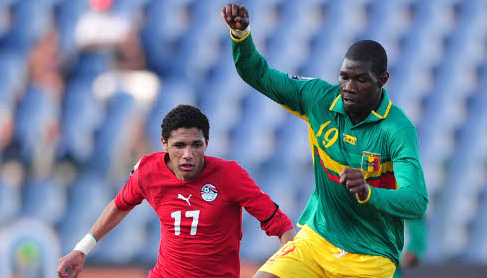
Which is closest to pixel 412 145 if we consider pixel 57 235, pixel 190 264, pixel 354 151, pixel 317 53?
pixel 354 151

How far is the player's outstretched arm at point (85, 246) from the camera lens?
402cm

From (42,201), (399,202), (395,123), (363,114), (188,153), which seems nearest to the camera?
(399,202)

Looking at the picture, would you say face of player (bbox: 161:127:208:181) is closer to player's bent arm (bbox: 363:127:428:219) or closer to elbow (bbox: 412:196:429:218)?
player's bent arm (bbox: 363:127:428:219)

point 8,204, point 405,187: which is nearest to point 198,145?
point 405,187

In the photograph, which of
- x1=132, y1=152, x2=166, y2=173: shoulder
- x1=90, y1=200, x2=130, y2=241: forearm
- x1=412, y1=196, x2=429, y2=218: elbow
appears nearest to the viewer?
x1=412, y1=196, x2=429, y2=218: elbow

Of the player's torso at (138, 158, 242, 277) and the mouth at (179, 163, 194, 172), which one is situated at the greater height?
the mouth at (179, 163, 194, 172)

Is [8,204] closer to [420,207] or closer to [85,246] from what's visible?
[85,246]

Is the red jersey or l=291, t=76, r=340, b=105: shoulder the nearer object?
l=291, t=76, r=340, b=105: shoulder

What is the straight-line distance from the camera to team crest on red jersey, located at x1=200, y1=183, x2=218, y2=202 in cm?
396

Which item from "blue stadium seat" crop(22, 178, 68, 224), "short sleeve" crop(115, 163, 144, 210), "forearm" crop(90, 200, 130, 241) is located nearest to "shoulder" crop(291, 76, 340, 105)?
"short sleeve" crop(115, 163, 144, 210)

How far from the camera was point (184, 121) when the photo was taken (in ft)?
12.9

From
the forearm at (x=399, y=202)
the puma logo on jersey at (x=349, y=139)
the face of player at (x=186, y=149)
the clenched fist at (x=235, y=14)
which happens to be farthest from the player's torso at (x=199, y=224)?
the forearm at (x=399, y=202)

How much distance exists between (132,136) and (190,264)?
17.2 ft

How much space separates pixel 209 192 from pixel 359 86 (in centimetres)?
105
